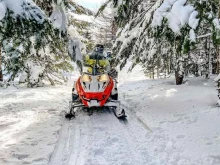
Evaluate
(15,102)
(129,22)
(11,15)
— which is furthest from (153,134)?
(15,102)

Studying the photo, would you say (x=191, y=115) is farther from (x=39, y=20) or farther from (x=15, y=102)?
(x=15, y=102)

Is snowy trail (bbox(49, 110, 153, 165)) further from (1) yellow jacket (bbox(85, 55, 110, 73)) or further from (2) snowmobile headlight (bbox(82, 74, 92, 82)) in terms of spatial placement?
(1) yellow jacket (bbox(85, 55, 110, 73))

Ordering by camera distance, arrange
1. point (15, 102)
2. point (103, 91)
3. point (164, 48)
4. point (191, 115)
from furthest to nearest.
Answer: point (15, 102) → point (164, 48) → point (103, 91) → point (191, 115)

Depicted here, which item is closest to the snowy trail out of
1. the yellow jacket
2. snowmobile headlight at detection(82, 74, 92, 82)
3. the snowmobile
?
the snowmobile

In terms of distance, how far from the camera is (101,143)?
5465mm

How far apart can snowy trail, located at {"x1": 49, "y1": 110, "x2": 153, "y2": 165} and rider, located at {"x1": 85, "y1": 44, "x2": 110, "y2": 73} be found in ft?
6.08

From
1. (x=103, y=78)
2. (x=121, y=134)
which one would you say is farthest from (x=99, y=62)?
(x=121, y=134)

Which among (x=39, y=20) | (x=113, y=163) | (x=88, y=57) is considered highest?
(x=39, y=20)

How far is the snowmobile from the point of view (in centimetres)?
780

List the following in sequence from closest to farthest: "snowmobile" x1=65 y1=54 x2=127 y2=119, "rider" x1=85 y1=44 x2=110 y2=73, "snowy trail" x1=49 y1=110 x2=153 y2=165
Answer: "snowy trail" x1=49 y1=110 x2=153 y2=165 → "snowmobile" x1=65 y1=54 x2=127 y2=119 → "rider" x1=85 y1=44 x2=110 y2=73

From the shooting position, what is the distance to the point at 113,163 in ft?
14.7

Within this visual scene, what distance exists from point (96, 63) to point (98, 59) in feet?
0.50

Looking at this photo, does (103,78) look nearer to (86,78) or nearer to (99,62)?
(86,78)

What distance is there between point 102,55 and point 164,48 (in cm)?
183
